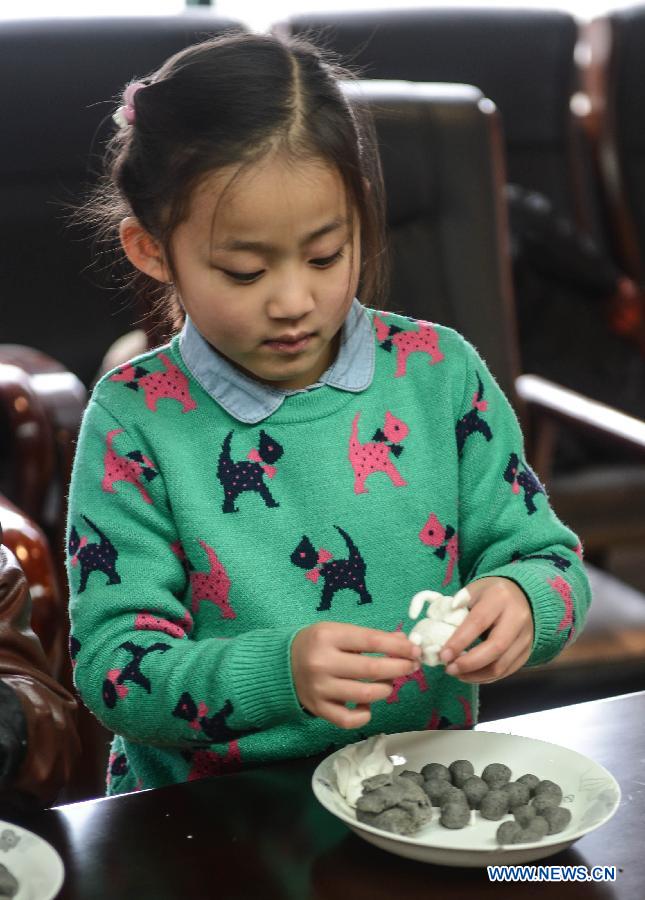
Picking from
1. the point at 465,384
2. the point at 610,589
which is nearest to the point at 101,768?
the point at 610,589

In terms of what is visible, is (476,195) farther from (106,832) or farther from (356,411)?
(106,832)

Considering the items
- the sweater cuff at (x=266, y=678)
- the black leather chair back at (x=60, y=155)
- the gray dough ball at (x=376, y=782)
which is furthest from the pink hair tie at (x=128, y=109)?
the black leather chair back at (x=60, y=155)

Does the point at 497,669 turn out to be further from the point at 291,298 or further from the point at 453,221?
the point at 453,221

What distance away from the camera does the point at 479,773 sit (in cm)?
96

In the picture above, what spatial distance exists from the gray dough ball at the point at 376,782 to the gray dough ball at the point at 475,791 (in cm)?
5

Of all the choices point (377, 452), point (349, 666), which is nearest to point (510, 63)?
point (377, 452)

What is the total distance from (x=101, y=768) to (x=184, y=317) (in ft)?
2.71

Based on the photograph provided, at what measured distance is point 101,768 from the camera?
1839 millimetres

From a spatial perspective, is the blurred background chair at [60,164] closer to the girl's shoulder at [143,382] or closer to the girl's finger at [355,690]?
the girl's shoulder at [143,382]

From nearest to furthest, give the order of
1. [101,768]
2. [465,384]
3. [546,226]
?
1. [465,384]
2. [101,768]
3. [546,226]

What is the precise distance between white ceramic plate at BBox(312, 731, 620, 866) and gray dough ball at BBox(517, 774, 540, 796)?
0.08 feet

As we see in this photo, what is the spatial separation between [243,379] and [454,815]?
429mm

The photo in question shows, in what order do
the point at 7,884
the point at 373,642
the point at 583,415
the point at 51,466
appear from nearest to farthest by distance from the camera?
the point at 7,884 → the point at 373,642 → the point at 51,466 → the point at 583,415

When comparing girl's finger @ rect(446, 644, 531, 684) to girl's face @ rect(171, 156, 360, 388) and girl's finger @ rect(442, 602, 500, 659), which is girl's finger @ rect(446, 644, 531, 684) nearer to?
girl's finger @ rect(442, 602, 500, 659)
